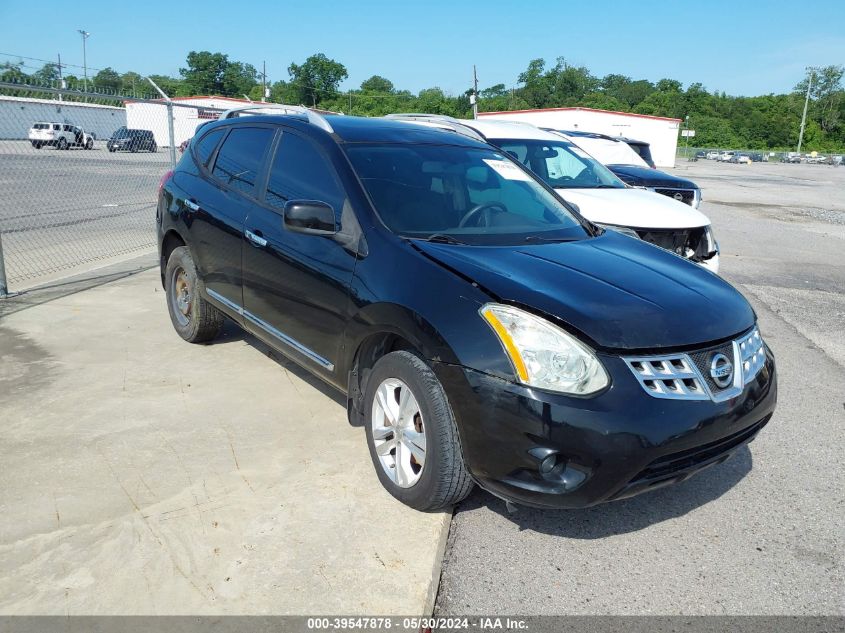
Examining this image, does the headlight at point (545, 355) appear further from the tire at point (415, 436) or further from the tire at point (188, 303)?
the tire at point (188, 303)

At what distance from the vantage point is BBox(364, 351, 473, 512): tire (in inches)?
118

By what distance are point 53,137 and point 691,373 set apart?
15696 millimetres

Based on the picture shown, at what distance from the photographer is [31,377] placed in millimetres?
4750

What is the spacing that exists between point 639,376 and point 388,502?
135cm

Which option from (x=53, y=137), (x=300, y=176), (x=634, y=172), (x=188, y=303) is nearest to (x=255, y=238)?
(x=300, y=176)

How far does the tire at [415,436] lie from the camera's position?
9.81 ft

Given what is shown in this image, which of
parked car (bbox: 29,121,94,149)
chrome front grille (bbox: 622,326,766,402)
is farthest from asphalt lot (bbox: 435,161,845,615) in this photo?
parked car (bbox: 29,121,94,149)

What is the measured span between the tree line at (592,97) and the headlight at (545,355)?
99.6m

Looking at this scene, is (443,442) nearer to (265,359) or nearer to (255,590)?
(255,590)

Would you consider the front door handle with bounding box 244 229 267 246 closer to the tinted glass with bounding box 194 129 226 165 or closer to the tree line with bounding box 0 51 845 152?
the tinted glass with bounding box 194 129 226 165

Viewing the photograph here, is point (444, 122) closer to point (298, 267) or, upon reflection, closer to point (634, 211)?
point (634, 211)

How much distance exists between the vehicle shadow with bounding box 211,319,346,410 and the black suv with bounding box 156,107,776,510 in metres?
0.59

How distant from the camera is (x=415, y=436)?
3168 mm

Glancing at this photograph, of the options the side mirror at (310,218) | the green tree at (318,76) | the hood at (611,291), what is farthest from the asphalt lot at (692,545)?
the green tree at (318,76)
